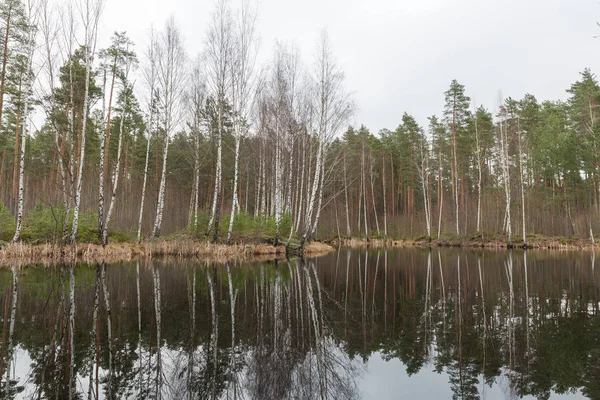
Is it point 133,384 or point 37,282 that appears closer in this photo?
point 133,384

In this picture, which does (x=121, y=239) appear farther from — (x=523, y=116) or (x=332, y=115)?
(x=523, y=116)

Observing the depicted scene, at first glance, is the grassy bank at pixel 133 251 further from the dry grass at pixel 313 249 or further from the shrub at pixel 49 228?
the dry grass at pixel 313 249

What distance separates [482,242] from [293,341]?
2989 centimetres

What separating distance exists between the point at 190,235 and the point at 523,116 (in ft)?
128

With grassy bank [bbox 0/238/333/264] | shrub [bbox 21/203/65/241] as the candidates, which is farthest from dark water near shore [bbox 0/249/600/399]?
shrub [bbox 21/203/65/241]

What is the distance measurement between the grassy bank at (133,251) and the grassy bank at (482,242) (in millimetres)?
17290

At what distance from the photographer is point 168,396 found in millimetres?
3465

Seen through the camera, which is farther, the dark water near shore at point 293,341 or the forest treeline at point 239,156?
the forest treeline at point 239,156

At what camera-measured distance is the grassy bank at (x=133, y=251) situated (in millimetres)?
14324

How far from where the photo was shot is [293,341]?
5.21 meters

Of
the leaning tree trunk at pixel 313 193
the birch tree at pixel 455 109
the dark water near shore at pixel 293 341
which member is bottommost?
the dark water near shore at pixel 293 341

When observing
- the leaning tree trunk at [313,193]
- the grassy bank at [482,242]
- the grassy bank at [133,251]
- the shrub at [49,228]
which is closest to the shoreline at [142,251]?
the grassy bank at [133,251]

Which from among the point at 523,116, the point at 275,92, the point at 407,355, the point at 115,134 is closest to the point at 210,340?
the point at 407,355

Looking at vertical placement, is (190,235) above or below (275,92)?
below
